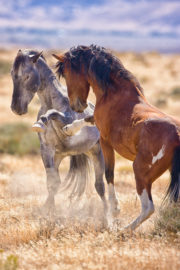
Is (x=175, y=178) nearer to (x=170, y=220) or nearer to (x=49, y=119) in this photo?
(x=170, y=220)

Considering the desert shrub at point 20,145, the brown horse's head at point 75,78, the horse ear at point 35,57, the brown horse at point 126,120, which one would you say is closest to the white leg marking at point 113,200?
the brown horse at point 126,120

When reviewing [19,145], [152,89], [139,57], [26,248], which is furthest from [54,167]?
[139,57]

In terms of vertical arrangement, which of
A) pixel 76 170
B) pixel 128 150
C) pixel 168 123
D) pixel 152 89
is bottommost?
pixel 152 89

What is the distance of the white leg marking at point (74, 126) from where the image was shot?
6.43m

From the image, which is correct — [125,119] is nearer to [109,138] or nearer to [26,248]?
[109,138]

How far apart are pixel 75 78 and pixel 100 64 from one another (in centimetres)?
43

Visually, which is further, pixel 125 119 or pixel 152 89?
pixel 152 89

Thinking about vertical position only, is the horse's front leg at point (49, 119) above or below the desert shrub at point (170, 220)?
above

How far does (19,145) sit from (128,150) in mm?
8441

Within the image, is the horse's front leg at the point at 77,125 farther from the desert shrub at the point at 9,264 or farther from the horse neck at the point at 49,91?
the desert shrub at the point at 9,264

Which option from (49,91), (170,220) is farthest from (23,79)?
(170,220)

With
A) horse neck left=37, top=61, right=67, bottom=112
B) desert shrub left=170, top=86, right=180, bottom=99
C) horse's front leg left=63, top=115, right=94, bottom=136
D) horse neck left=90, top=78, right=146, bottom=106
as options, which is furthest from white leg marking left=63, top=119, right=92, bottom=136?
desert shrub left=170, top=86, right=180, bottom=99

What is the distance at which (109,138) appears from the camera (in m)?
5.77

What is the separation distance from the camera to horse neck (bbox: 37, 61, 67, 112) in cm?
702
